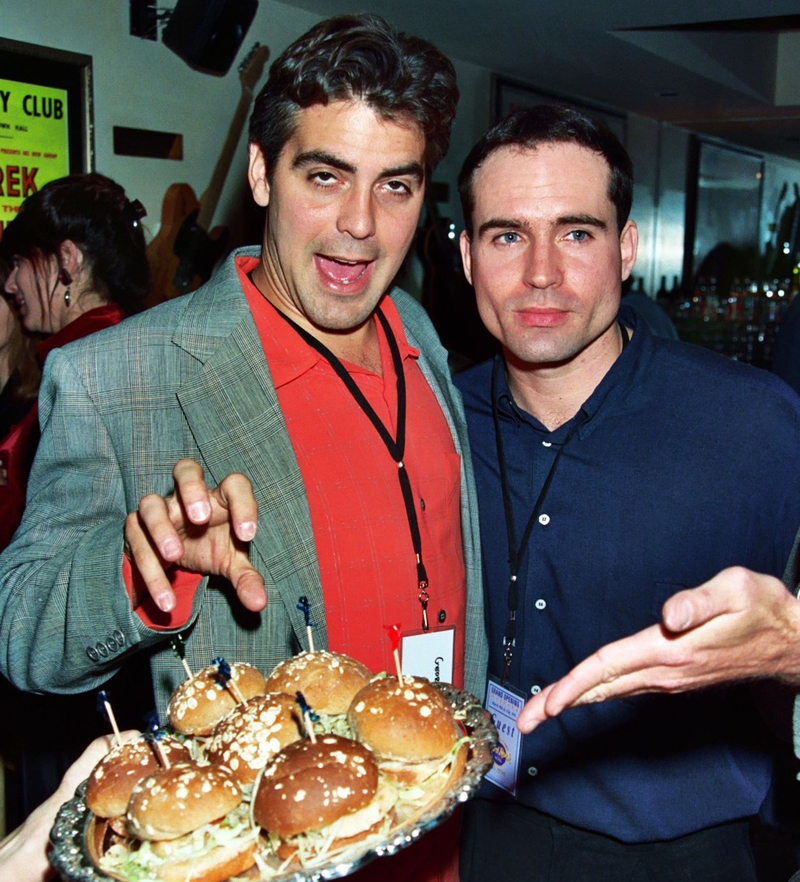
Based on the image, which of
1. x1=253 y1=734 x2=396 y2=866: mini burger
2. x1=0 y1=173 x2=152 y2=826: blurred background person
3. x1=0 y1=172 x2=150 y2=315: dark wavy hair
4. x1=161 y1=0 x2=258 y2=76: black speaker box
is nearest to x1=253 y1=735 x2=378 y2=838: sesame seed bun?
x1=253 y1=734 x2=396 y2=866: mini burger

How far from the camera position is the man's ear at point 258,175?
2043 millimetres

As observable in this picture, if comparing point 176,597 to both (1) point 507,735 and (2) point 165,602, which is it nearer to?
(2) point 165,602

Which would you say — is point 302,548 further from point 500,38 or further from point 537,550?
point 500,38

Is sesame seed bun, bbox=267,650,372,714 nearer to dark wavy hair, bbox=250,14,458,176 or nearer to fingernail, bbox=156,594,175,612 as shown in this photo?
fingernail, bbox=156,594,175,612

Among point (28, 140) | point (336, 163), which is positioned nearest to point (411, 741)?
point (336, 163)

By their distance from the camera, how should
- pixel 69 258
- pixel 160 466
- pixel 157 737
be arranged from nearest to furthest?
1. pixel 157 737
2. pixel 160 466
3. pixel 69 258

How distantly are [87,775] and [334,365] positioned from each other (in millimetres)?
983

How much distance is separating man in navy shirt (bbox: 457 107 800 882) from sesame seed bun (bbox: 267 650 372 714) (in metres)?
0.60

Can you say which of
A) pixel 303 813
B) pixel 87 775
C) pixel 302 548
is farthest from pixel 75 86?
pixel 303 813

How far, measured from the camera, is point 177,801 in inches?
44.1

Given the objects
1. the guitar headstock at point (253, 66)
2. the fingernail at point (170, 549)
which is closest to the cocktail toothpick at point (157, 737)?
the fingernail at point (170, 549)

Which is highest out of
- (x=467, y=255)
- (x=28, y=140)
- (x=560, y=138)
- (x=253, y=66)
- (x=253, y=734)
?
(x=253, y=66)

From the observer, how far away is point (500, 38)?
18.2 feet

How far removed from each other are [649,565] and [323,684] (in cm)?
81
